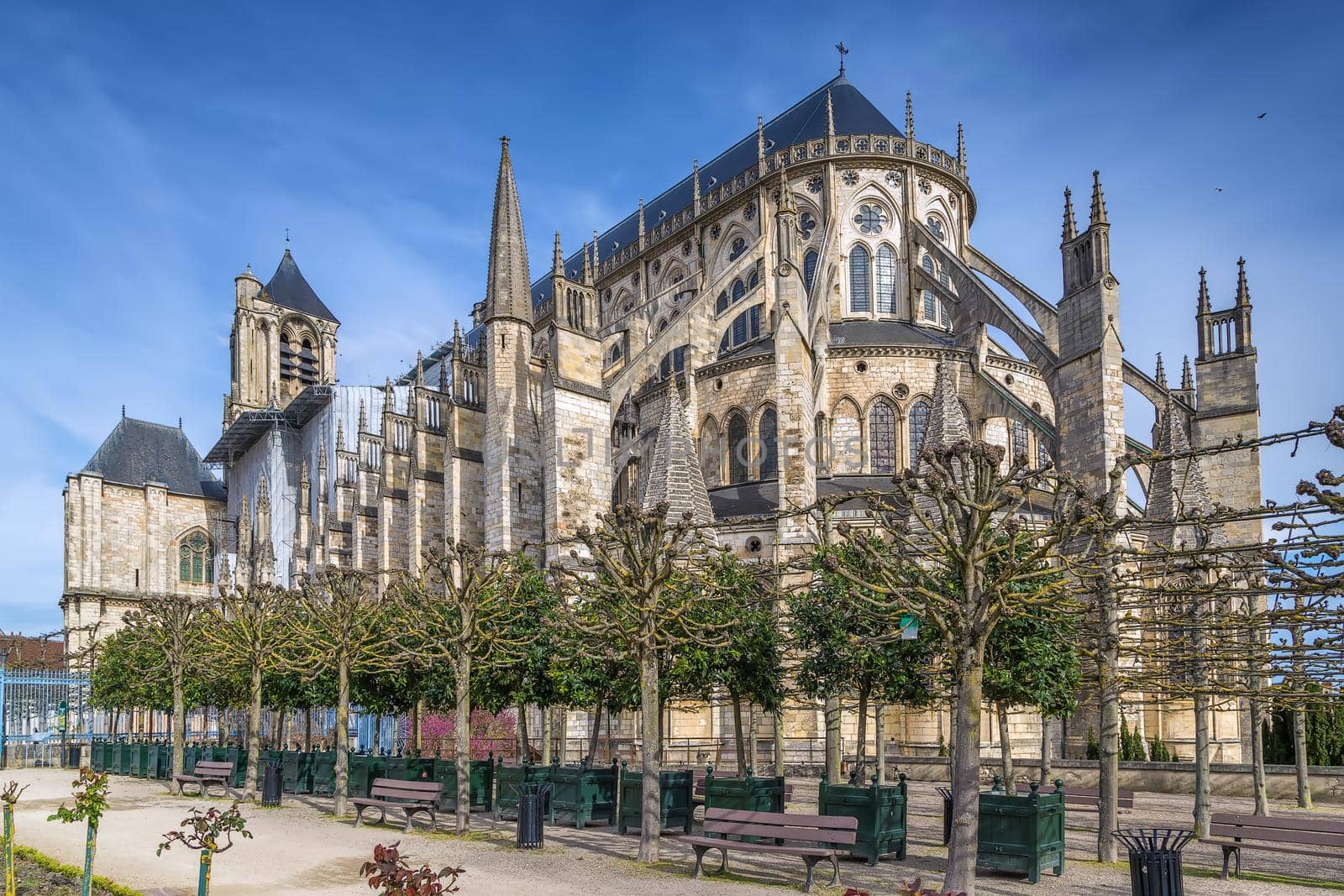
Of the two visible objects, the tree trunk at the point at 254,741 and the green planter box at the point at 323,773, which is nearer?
the tree trunk at the point at 254,741

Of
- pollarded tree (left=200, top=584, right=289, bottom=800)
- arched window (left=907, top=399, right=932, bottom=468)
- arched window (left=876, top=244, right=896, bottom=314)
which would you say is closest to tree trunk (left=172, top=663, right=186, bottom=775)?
pollarded tree (left=200, top=584, right=289, bottom=800)

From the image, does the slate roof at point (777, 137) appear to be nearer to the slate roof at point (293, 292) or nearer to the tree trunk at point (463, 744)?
the slate roof at point (293, 292)

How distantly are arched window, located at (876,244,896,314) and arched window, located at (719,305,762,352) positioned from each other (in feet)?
13.2

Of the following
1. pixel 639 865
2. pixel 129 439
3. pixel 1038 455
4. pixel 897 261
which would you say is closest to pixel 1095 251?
pixel 1038 455

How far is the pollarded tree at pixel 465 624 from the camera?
14.6 m

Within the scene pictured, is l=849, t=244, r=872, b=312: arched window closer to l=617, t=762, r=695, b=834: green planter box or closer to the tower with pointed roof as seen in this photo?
l=617, t=762, r=695, b=834: green planter box

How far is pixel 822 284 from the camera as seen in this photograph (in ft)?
104

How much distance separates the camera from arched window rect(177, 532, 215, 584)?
54219mm

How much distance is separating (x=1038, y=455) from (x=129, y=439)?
146 ft

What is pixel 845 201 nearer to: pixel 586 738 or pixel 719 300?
pixel 719 300

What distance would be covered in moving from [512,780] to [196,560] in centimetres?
4485

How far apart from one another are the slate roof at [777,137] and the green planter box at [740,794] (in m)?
28.8

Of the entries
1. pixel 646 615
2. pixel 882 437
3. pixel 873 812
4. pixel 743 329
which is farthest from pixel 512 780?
pixel 743 329

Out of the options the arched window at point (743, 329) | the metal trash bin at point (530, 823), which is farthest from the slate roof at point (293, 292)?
the metal trash bin at point (530, 823)
